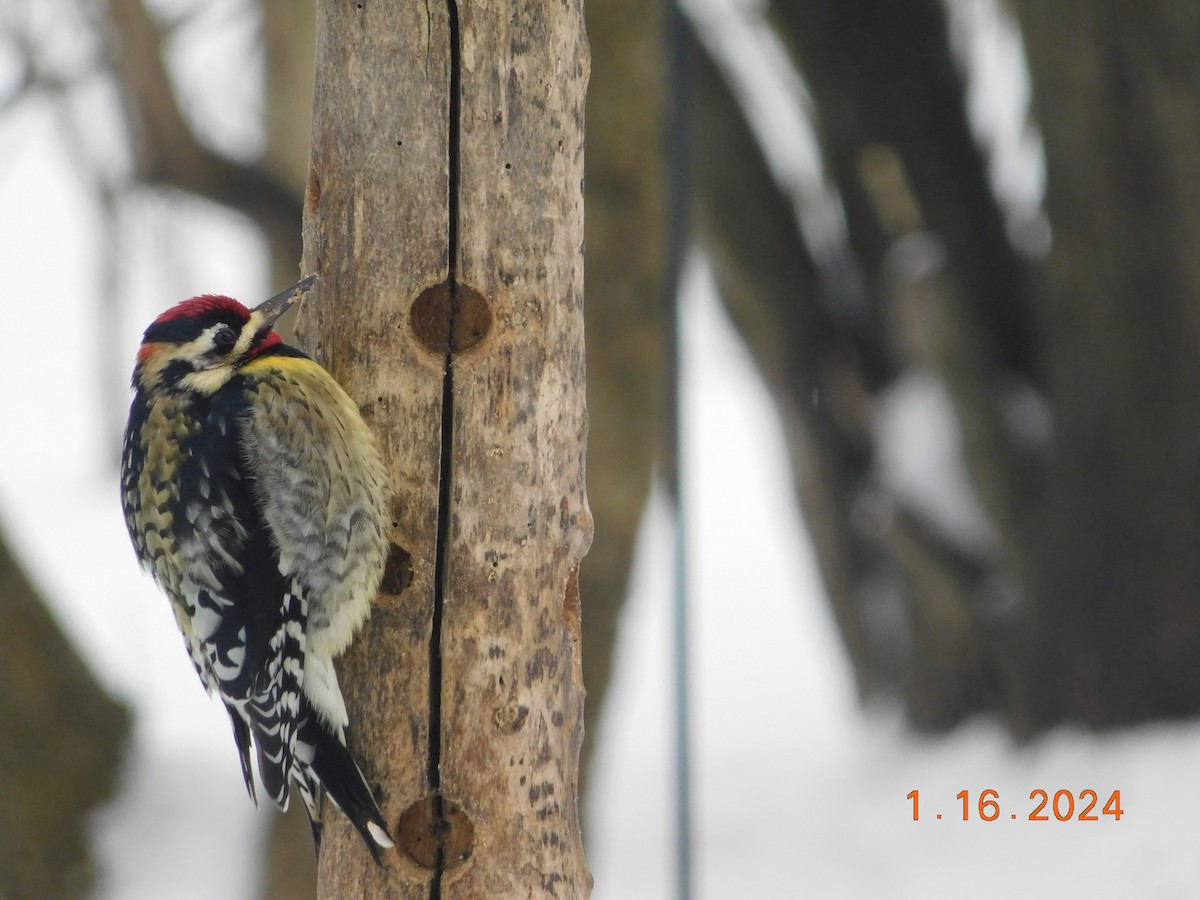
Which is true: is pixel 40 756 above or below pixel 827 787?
above

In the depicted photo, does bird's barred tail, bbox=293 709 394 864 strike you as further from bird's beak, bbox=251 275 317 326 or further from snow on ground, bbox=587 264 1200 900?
snow on ground, bbox=587 264 1200 900

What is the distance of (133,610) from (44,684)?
1404 millimetres

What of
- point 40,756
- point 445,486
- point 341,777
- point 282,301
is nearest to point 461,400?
point 445,486

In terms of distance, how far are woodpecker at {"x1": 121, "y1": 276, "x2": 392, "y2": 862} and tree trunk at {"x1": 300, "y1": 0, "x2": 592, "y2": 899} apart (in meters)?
0.07

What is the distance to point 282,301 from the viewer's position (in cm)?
222

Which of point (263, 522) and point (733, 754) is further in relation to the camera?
point (733, 754)

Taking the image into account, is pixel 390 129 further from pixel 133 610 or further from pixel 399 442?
pixel 133 610

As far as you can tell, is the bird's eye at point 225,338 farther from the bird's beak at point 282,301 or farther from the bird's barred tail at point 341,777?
the bird's barred tail at point 341,777

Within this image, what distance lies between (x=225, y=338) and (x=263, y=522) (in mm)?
340

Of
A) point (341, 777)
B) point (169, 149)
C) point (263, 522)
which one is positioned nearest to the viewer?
point (341, 777)

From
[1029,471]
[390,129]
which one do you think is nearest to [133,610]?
[1029,471]

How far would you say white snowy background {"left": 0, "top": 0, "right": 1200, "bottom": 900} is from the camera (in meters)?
3.70

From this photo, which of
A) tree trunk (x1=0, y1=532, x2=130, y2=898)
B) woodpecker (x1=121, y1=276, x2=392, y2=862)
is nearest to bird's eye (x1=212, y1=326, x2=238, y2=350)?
woodpecker (x1=121, y1=276, x2=392, y2=862)

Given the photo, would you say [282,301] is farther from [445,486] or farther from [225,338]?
[445,486]
